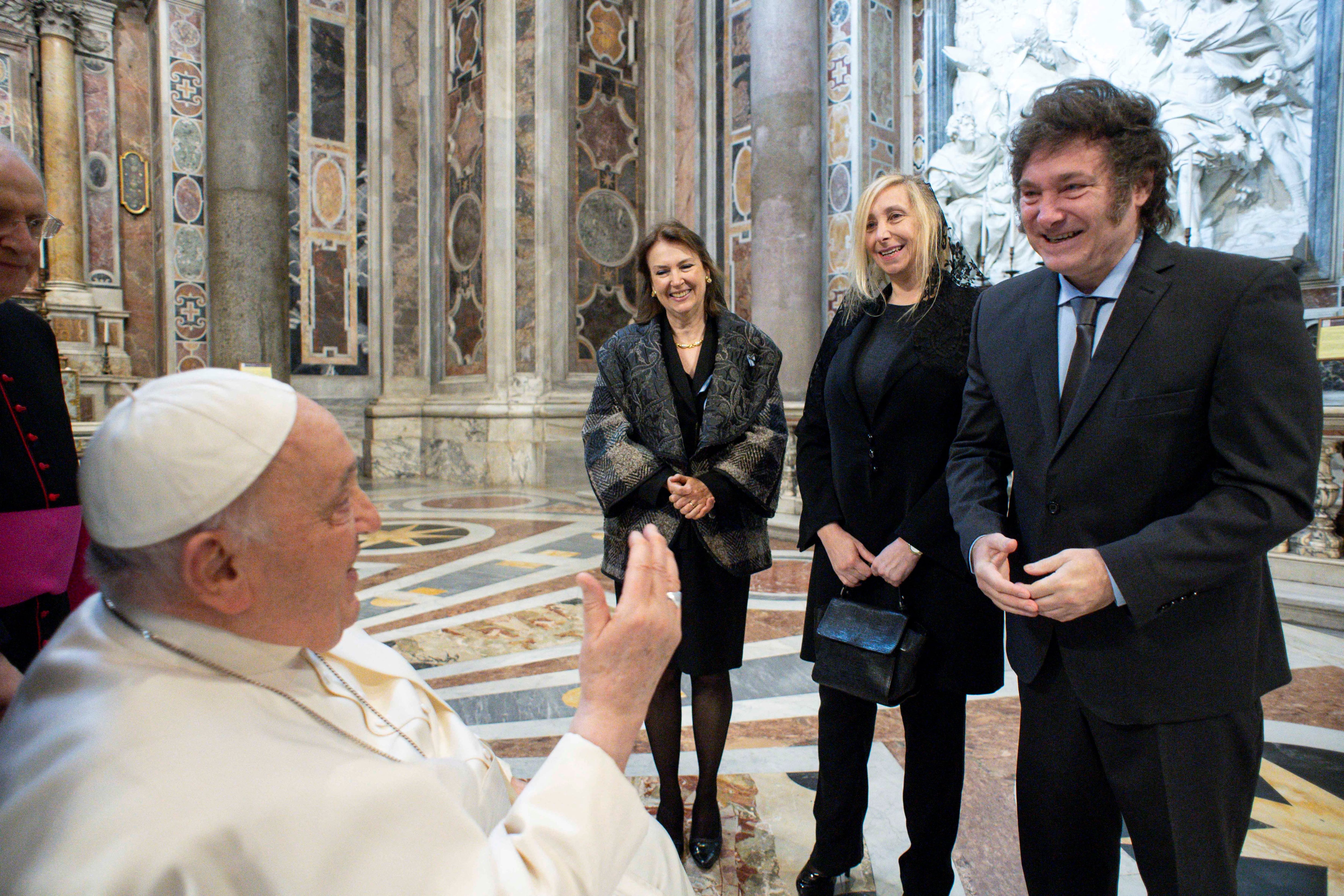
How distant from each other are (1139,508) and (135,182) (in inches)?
457

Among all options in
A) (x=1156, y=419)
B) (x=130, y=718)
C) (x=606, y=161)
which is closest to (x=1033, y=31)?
(x=606, y=161)

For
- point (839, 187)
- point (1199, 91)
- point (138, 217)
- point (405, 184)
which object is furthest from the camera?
point (405, 184)

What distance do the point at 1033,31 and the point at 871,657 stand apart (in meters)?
7.34

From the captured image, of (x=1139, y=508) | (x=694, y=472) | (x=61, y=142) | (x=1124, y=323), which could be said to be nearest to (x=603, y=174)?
(x=61, y=142)

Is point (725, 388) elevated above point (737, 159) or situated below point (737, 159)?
below

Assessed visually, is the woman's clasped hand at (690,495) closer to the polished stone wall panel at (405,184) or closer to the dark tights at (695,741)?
the dark tights at (695,741)

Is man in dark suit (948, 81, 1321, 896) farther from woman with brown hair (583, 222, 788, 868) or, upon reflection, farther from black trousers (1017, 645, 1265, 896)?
woman with brown hair (583, 222, 788, 868)

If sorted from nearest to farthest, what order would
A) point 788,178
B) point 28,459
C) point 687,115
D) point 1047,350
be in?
point 1047,350 → point 28,459 → point 788,178 → point 687,115

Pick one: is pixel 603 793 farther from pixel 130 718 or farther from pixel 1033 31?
pixel 1033 31

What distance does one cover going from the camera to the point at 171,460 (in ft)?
3.11

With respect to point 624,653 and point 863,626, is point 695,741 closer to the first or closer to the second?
point 863,626

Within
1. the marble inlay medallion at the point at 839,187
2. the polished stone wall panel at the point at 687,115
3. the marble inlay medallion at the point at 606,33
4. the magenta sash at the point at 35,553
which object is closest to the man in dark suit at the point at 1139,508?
the magenta sash at the point at 35,553

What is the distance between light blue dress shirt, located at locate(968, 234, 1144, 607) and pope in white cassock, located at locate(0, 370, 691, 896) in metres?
0.90

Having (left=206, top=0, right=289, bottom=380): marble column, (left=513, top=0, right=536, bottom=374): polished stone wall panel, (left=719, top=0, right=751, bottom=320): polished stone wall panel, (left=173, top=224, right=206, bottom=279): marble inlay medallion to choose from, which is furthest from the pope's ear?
(left=173, top=224, right=206, bottom=279): marble inlay medallion
